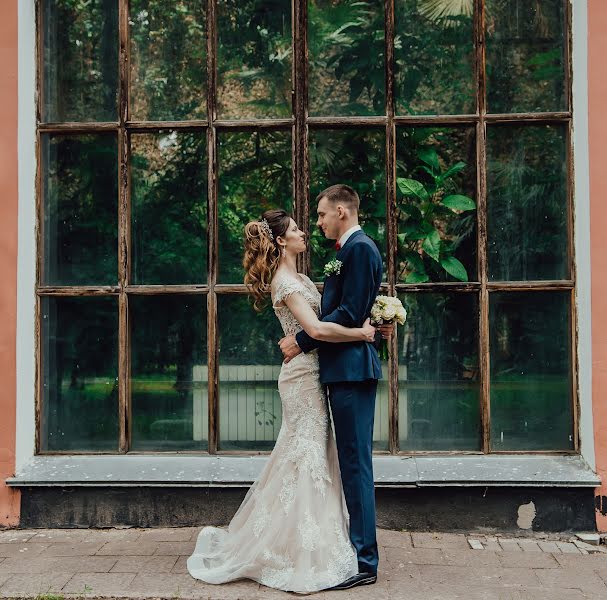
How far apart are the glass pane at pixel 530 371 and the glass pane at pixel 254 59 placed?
2012mm

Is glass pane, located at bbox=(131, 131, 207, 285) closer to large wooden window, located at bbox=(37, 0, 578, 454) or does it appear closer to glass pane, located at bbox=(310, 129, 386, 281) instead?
large wooden window, located at bbox=(37, 0, 578, 454)

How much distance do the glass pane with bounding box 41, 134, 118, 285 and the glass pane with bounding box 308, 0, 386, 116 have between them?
4.82ft

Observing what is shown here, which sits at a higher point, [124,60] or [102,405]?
[124,60]

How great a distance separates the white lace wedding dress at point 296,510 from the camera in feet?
14.2

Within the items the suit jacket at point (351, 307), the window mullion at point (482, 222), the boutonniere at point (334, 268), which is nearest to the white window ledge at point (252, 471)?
the window mullion at point (482, 222)

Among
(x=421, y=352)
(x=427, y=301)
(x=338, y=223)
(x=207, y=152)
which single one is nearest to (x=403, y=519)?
(x=421, y=352)

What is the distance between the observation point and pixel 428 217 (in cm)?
554

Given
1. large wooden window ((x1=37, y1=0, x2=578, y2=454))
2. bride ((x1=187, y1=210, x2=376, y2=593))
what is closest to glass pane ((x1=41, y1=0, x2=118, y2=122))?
large wooden window ((x1=37, y1=0, x2=578, y2=454))

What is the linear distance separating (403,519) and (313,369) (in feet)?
4.53

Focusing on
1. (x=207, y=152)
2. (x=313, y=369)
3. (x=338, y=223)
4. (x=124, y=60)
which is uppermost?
(x=124, y=60)

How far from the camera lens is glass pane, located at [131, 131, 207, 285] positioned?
5.62 meters

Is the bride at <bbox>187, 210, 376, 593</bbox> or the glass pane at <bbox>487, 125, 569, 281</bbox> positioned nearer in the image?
the bride at <bbox>187, 210, 376, 593</bbox>

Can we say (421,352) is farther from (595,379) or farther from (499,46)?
(499,46)

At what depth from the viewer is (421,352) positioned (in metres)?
5.55
